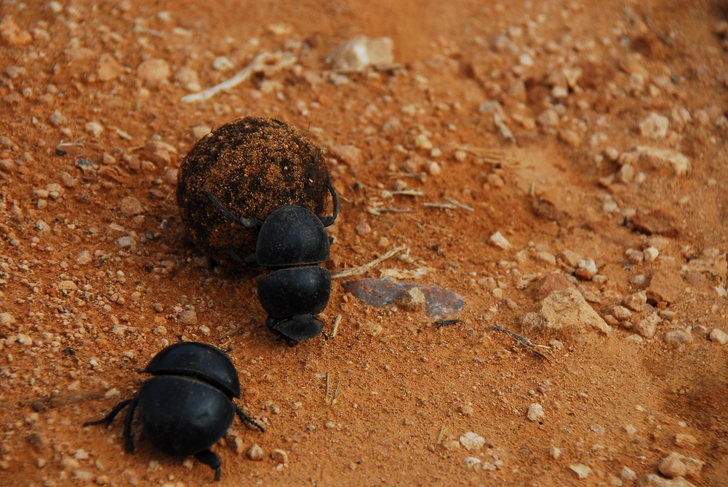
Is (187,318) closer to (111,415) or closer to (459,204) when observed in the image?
(111,415)

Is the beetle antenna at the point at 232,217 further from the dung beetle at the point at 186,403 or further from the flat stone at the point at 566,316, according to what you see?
the flat stone at the point at 566,316

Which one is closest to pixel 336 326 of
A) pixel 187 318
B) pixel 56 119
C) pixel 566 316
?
pixel 187 318

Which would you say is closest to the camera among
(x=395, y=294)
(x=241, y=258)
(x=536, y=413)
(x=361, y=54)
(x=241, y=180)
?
(x=536, y=413)

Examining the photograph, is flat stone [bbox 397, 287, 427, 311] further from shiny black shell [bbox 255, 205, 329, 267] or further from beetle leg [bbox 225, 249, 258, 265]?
beetle leg [bbox 225, 249, 258, 265]

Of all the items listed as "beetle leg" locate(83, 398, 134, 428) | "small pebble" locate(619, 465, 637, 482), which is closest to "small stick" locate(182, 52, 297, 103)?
"beetle leg" locate(83, 398, 134, 428)

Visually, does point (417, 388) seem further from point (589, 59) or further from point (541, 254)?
point (589, 59)

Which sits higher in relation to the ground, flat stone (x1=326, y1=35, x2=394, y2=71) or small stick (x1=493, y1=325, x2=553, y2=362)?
flat stone (x1=326, y1=35, x2=394, y2=71)
